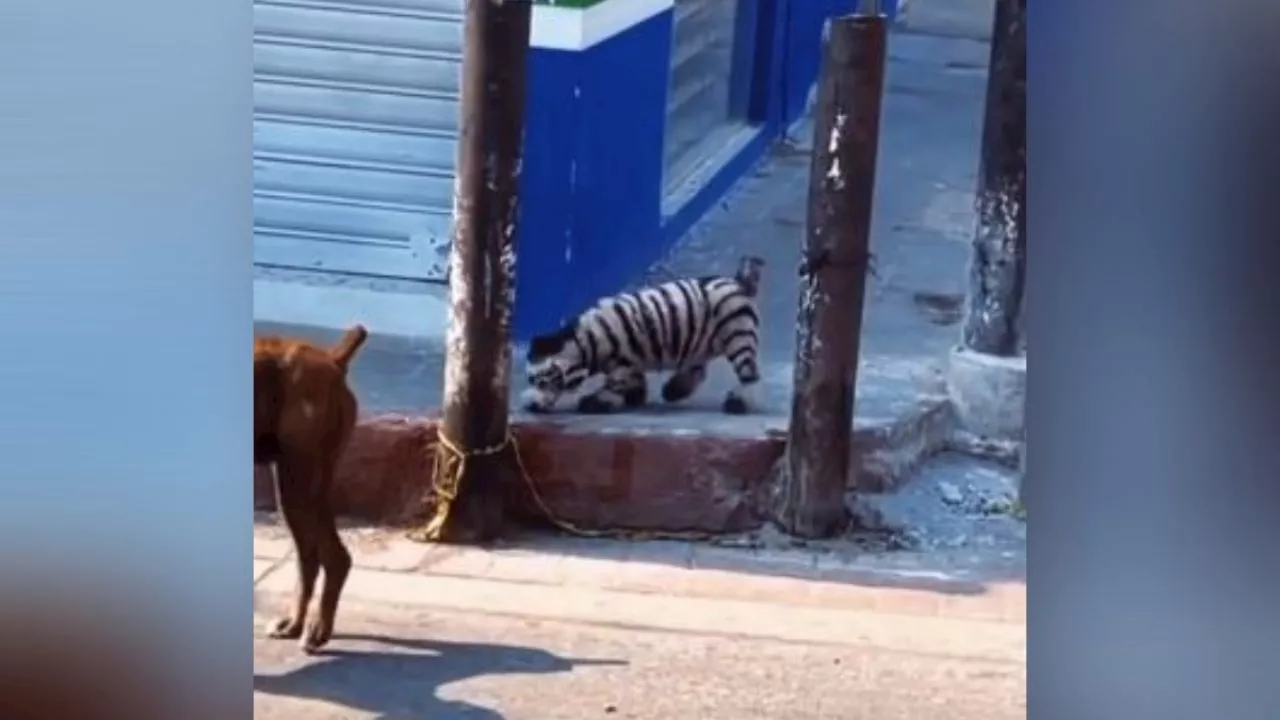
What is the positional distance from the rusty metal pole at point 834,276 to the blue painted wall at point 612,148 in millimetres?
21

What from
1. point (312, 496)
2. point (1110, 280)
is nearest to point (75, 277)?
point (312, 496)

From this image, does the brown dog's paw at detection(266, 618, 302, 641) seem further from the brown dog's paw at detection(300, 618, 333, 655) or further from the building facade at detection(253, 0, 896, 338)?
the building facade at detection(253, 0, 896, 338)

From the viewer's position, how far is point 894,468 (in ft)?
4.13

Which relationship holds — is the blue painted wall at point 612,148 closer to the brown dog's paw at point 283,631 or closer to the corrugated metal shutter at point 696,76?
the corrugated metal shutter at point 696,76

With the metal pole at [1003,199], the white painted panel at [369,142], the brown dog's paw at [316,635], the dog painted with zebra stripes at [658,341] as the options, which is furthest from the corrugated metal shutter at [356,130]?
the metal pole at [1003,199]

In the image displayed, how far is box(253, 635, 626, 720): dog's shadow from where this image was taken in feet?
4.02

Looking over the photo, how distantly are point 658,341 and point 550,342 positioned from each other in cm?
8

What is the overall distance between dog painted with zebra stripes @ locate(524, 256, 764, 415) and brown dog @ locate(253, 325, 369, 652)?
0.43 feet

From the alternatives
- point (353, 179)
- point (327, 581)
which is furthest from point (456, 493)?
point (353, 179)

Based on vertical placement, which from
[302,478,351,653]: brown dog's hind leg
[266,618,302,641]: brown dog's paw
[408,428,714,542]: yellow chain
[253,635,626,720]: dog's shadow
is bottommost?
[253,635,626,720]: dog's shadow

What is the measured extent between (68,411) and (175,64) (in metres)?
0.25

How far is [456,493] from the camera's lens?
126cm

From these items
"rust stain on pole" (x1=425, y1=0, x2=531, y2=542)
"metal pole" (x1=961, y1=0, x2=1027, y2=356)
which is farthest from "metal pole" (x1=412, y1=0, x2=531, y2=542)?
"metal pole" (x1=961, y1=0, x2=1027, y2=356)

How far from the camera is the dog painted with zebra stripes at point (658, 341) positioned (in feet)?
4.08
